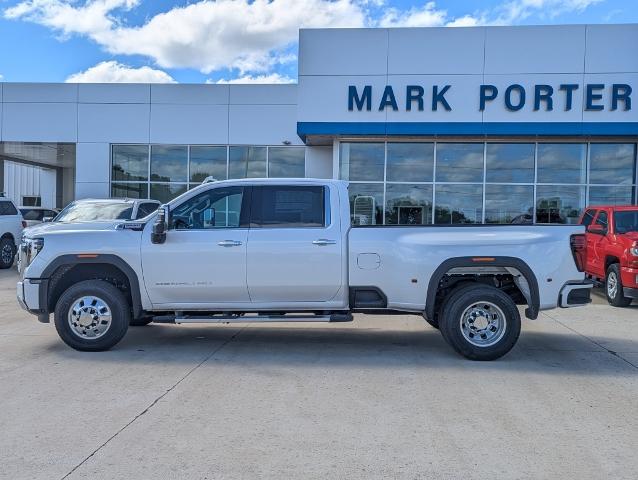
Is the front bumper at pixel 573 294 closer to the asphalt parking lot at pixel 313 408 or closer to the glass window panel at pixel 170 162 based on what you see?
the asphalt parking lot at pixel 313 408

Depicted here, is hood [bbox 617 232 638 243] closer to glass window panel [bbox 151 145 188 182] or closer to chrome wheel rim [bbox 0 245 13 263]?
glass window panel [bbox 151 145 188 182]

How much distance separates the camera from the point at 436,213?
16.7m

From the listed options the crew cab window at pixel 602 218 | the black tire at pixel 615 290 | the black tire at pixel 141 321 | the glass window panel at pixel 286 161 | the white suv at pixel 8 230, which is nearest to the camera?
the black tire at pixel 141 321

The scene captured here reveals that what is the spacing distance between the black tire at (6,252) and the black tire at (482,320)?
13459 mm

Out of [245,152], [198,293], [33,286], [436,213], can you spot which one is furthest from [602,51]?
[33,286]

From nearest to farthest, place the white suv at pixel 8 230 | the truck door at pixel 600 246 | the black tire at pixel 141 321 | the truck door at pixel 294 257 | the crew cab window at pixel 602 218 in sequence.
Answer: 1. the truck door at pixel 294 257
2. the black tire at pixel 141 321
3. the truck door at pixel 600 246
4. the crew cab window at pixel 602 218
5. the white suv at pixel 8 230

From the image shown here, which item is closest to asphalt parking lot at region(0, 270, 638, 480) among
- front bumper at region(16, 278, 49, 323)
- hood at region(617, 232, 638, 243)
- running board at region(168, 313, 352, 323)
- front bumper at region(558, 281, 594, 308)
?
running board at region(168, 313, 352, 323)

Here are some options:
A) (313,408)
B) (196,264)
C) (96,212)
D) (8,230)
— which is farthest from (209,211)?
(8,230)

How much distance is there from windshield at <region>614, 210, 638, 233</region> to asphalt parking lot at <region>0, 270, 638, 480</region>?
12.3 feet

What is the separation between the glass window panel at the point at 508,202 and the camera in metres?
16.5

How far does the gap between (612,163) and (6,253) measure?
56.3 feet

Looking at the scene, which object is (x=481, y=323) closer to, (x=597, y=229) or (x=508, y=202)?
(x=597, y=229)

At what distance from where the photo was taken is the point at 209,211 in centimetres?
663

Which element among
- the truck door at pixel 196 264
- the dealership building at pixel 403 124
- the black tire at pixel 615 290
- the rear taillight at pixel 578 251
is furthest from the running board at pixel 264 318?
the dealership building at pixel 403 124
